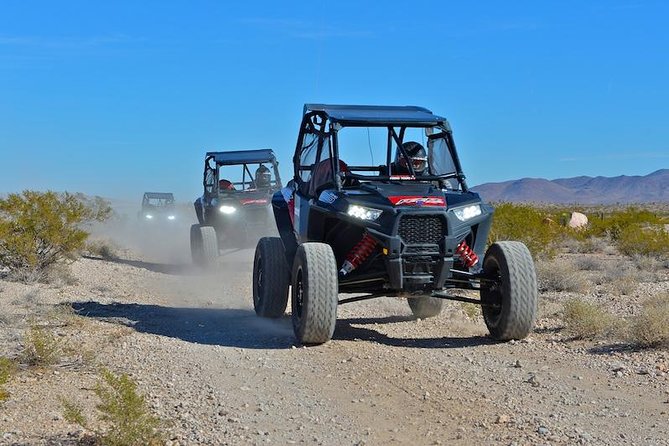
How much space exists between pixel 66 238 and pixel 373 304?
6769mm

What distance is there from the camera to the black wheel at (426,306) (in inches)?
428

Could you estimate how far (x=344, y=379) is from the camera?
7.14 metres

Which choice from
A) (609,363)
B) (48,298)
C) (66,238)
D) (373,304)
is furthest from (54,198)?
(609,363)

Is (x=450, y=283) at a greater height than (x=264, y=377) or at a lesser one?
greater

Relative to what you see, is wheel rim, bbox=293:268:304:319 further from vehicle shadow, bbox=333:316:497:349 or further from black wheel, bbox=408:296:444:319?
black wheel, bbox=408:296:444:319

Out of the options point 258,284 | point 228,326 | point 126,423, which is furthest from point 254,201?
point 126,423

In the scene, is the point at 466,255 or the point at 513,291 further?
the point at 466,255

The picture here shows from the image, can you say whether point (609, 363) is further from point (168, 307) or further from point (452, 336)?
point (168, 307)

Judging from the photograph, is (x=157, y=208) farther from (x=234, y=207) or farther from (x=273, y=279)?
(x=273, y=279)

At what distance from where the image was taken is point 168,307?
12.6m

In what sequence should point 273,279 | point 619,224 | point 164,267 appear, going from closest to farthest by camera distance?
point 273,279 → point 164,267 → point 619,224

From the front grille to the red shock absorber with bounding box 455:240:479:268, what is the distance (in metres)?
0.55

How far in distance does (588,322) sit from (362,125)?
10.6ft

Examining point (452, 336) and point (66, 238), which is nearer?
point (452, 336)
